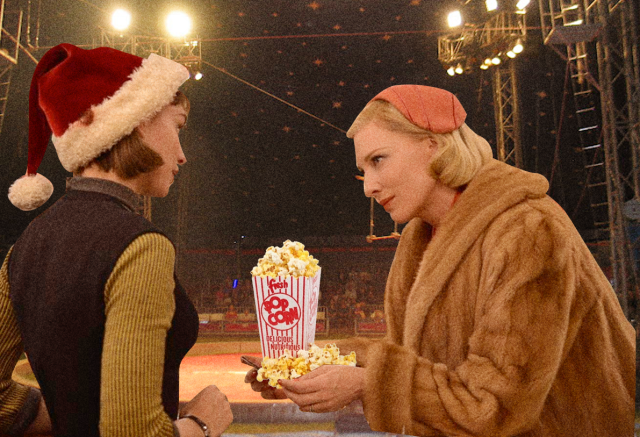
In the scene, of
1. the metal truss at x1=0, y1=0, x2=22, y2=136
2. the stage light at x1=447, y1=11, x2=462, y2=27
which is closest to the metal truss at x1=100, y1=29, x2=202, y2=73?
the metal truss at x1=0, y1=0, x2=22, y2=136

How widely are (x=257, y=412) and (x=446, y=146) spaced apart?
3096mm

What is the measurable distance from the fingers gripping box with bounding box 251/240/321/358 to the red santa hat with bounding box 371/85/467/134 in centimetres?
52

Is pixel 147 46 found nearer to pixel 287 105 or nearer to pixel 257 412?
pixel 257 412

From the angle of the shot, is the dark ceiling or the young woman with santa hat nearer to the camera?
the young woman with santa hat

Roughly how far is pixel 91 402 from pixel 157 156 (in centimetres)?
56

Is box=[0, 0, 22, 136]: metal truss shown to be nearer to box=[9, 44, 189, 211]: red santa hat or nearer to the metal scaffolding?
box=[9, 44, 189, 211]: red santa hat

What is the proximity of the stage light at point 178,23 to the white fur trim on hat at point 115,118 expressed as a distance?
3.61 meters

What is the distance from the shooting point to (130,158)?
105cm

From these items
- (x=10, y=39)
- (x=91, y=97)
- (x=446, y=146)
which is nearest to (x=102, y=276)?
(x=91, y=97)

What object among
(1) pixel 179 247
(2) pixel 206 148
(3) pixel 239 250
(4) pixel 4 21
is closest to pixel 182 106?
(4) pixel 4 21

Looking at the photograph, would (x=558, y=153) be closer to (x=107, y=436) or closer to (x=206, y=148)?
(x=107, y=436)

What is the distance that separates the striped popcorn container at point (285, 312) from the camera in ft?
4.44

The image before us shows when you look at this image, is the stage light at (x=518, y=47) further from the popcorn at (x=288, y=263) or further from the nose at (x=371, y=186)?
the popcorn at (x=288, y=263)

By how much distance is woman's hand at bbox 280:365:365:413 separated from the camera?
1.10 metres
